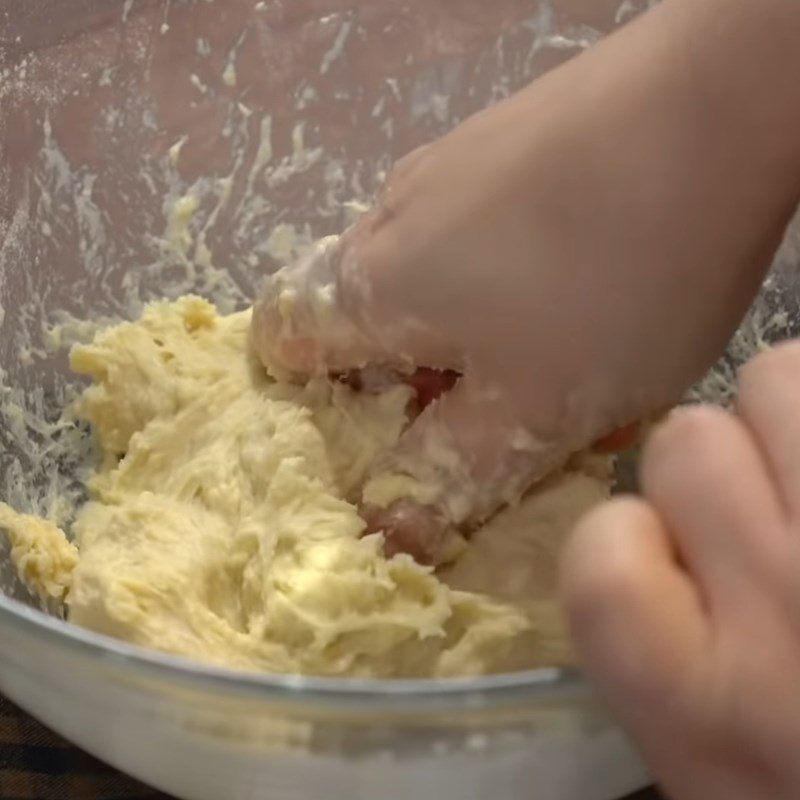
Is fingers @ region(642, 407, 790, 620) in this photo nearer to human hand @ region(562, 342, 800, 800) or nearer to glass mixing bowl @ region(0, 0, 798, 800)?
human hand @ region(562, 342, 800, 800)

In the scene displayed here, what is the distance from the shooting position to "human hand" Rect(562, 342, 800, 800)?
0.41 m

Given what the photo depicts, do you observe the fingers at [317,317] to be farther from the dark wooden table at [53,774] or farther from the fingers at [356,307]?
the dark wooden table at [53,774]

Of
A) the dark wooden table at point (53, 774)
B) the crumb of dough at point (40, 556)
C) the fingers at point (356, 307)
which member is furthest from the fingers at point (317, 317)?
the dark wooden table at point (53, 774)

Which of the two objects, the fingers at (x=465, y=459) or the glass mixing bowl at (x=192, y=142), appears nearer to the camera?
the fingers at (x=465, y=459)

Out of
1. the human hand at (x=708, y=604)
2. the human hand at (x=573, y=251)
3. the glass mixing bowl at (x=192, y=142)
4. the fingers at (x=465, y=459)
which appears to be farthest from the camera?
the glass mixing bowl at (x=192, y=142)

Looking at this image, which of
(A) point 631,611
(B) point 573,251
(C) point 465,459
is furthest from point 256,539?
(A) point 631,611

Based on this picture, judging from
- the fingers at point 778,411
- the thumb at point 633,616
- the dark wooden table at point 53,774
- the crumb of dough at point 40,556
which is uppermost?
the fingers at point 778,411

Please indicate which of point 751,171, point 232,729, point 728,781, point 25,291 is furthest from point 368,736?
point 25,291

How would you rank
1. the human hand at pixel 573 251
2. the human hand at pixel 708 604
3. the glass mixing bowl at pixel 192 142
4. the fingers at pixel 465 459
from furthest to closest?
the glass mixing bowl at pixel 192 142 → the fingers at pixel 465 459 → the human hand at pixel 573 251 → the human hand at pixel 708 604

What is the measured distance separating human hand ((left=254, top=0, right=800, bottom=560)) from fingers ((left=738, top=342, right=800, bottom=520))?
0.17 metres

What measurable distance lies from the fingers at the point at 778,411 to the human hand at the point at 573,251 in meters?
0.17

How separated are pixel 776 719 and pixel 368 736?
0.69 ft

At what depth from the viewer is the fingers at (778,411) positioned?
430mm

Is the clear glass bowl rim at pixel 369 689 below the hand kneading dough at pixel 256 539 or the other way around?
the other way around
